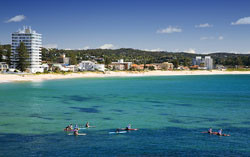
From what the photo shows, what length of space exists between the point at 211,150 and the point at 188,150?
6.65 ft

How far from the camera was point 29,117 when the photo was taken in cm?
4238

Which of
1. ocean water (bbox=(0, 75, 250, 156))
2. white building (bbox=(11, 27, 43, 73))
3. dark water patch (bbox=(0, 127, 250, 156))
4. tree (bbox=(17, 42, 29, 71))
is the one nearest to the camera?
dark water patch (bbox=(0, 127, 250, 156))

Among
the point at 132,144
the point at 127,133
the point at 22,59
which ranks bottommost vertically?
the point at 132,144

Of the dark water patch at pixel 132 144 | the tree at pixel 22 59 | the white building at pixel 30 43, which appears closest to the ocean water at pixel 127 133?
the dark water patch at pixel 132 144

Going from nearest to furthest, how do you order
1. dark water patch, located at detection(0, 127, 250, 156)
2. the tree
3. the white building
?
dark water patch, located at detection(0, 127, 250, 156) < the tree < the white building

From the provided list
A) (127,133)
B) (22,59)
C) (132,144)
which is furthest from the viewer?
(22,59)

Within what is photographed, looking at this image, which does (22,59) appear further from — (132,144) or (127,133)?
(132,144)

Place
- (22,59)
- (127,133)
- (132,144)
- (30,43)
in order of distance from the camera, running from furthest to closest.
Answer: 1. (30,43)
2. (22,59)
3. (127,133)
4. (132,144)

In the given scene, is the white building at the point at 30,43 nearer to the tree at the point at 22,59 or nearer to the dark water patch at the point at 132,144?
the tree at the point at 22,59

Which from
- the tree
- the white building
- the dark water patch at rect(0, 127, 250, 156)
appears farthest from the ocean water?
the white building

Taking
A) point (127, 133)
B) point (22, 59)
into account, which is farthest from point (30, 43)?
point (127, 133)

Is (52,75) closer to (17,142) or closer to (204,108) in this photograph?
(204,108)

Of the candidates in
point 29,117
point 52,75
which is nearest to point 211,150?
point 29,117

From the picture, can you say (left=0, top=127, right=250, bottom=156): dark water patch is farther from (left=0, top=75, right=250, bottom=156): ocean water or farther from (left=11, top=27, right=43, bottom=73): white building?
(left=11, top=27, right=43, bottom=73): white building
